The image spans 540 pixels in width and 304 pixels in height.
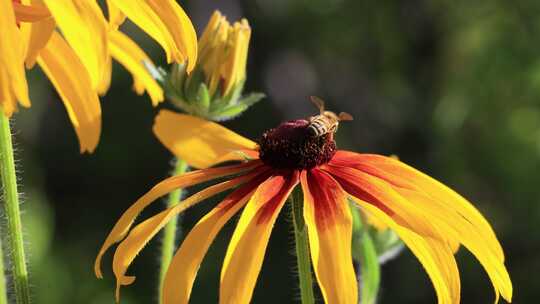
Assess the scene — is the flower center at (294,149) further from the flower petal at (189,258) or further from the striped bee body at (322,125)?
the flower petal at (189,258)

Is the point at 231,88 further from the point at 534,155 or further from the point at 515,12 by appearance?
the point at 515,12

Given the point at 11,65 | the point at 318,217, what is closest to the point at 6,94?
the point at 11,65

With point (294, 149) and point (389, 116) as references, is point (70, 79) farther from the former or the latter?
point (389, 116)

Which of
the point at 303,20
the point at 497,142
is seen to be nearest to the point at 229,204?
the point at 497,142

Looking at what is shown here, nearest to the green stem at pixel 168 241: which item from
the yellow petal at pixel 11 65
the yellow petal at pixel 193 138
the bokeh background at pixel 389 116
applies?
the yellow petal at pixel 193 138

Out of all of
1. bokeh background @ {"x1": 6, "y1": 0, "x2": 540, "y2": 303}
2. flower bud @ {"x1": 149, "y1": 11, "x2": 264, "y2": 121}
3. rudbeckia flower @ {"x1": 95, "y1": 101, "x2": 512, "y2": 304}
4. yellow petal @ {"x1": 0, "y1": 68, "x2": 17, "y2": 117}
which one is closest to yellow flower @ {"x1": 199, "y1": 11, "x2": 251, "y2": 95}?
flower bud @ {"x1": 149, "y1": 11, "x2": 264, "y2": 121}

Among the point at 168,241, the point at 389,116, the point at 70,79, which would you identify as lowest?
the point at 389,116
